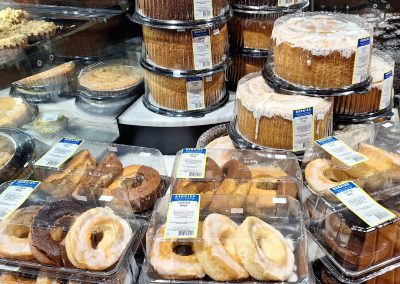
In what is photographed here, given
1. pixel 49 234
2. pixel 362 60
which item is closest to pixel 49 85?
pixel 49 234

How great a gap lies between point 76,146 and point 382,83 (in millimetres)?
1607

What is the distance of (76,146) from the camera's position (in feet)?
6.86

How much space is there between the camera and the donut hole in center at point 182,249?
4.79ft

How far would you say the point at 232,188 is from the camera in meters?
1.69

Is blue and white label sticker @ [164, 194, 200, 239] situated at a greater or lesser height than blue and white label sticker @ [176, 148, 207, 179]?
lesser

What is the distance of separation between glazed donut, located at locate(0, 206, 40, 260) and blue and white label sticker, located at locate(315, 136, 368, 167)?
1.22 meters

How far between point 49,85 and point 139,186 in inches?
57.0

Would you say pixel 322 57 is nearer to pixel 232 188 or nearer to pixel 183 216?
pixel 232 188

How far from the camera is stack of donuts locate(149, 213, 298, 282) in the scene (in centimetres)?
135

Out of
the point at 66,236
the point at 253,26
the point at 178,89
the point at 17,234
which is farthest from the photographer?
the point at 253,26

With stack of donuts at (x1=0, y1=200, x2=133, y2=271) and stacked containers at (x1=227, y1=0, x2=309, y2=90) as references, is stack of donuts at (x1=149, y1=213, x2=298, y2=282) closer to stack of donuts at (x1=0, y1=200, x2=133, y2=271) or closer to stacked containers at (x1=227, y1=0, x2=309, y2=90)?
stack of donuts at (x1=0, y1=200, x2=133, y2=271)

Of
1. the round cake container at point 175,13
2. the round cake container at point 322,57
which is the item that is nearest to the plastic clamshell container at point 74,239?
the round cake container at point 322,57

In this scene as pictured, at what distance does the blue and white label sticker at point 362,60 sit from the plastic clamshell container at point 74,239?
50.6 inches

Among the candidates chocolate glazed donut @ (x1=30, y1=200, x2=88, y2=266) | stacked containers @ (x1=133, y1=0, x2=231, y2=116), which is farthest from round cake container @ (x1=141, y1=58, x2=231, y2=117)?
chocolate glazed donut @ (x1=30, y1=200, x2=88, y2=266)
